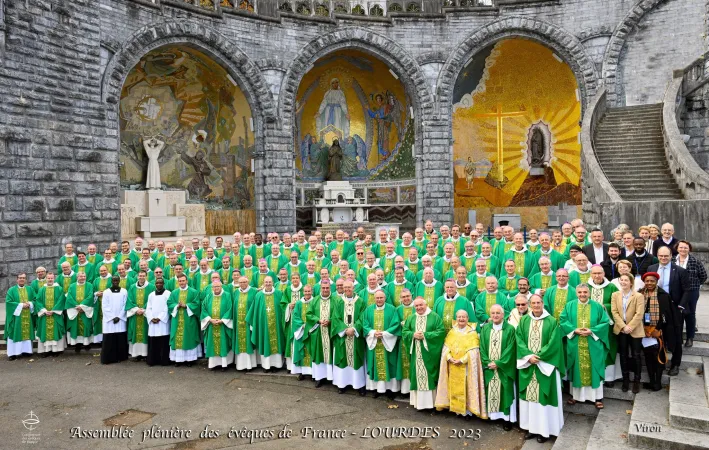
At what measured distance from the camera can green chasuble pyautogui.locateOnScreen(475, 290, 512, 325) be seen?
24.3ft

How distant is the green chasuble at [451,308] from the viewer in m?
7.26

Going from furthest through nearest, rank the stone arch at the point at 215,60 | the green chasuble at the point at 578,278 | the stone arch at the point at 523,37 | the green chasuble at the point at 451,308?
the stone arch at the point at 523,37, the stone arch at the point at 215,60, the green chasuble at the point at 578,278, the green chasuble at the point at 451,308

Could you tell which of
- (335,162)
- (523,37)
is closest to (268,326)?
(335,162)

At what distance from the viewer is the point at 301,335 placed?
8219 millimetres

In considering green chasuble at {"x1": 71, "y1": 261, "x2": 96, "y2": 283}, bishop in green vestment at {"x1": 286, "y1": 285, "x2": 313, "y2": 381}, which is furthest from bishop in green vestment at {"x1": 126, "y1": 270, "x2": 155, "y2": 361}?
bishop in green vestment at {"x1": 286, "y1": 285, "x2": 313, "y2": 381}

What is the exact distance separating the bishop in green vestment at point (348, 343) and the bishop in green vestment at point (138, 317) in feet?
12.1

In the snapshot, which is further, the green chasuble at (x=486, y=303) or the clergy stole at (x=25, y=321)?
the clergy stole at (x=25, y=321)

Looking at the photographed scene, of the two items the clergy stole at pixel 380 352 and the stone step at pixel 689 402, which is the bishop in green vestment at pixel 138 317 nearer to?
the clergy stole at pixel 380 352

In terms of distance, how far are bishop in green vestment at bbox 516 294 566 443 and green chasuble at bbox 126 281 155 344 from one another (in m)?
6.32

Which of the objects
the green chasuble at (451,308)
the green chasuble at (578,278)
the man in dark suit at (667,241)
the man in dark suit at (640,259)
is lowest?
the green chasuble at (451,308)

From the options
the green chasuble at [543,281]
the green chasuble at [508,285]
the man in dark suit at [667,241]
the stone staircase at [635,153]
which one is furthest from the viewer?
the stone staircase at [635,153]

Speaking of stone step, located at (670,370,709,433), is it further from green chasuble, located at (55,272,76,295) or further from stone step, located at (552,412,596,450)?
green chasuble, located at (55,272,76,295)

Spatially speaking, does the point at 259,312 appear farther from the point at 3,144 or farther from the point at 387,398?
the point at 3,144

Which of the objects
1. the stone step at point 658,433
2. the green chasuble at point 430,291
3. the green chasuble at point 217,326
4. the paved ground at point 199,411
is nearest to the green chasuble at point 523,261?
the green chasuble at point 430,291
